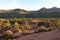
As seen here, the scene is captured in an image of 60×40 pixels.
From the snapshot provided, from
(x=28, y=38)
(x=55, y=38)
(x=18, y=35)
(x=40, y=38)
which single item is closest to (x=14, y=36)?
(x=18, y=35)

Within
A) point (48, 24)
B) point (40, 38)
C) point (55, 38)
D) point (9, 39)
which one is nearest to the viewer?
point (55, 38)

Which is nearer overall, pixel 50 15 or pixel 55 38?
pixel 55 38

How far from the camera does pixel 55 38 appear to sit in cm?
3484

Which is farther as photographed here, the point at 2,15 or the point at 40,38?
the point at 2,15

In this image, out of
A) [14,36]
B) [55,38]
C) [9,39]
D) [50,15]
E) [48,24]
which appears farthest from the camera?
[50,15]

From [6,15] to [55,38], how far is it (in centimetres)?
6874

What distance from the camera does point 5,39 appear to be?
143ft

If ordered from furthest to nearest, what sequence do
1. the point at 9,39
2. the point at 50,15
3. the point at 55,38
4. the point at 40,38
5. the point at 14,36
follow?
the point at 50,15 → the point at 14,36 → the point at 9,39 → the point at 40,38 → the point at 55,38

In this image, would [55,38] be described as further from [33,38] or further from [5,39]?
[5,39]

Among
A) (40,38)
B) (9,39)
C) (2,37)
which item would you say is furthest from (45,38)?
(2,37)

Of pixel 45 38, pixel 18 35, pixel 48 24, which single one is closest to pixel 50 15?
pixel 48 24

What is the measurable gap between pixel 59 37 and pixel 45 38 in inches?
105

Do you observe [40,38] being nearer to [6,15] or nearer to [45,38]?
[45,38]

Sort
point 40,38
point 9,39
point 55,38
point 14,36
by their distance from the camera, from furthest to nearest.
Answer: point 14,36 → point 9,39 → point 40,38 → point 55,38
